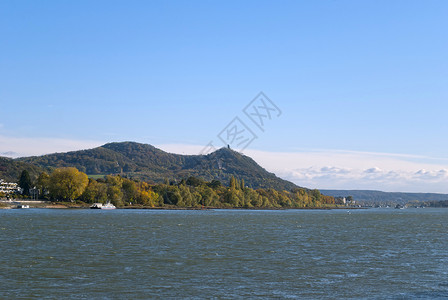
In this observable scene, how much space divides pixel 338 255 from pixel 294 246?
9492 mm

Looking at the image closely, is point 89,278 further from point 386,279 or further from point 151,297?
point 386,279

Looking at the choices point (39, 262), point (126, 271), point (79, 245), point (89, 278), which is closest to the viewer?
point (89, 278)

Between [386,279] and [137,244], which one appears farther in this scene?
[137,244]

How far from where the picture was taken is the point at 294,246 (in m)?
58.3

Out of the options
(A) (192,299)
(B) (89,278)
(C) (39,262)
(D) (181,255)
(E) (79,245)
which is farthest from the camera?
(E) (79,245)

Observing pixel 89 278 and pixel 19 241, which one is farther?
pixel 19 241

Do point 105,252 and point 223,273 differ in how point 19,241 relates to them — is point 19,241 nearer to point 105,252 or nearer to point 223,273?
point 105,252

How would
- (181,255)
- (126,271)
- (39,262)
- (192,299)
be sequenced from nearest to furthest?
(192,299) < (126,271) < (39,262) < (181,255)

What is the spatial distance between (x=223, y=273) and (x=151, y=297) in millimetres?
9698

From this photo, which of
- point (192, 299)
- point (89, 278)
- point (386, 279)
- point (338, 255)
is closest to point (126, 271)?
point (89, 278)

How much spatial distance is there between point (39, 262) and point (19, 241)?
20.2 metres

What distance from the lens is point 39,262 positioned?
4134 cm

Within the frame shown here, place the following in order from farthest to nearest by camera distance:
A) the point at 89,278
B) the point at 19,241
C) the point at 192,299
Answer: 1. the point at 19,241
2. the point at 89,278
3. the point at 192,299

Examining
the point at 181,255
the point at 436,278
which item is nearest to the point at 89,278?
the point at 181,255
